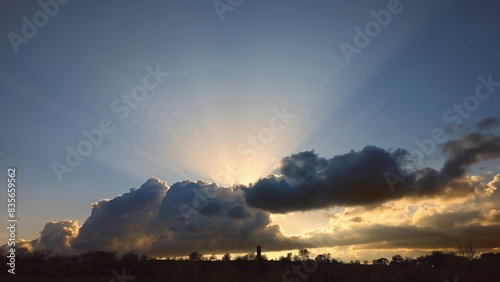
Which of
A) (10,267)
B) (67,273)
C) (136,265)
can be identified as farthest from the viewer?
(136,265)

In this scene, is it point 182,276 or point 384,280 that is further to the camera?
point 384,280

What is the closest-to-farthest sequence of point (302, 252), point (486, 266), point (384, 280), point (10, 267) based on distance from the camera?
1. point (486, 266)
2. point (384, 280)
3. point (10, 267)
4. point (302, 252)

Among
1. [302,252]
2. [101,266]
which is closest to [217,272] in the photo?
[101,266]

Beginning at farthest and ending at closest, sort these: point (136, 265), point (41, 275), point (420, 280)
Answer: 1. point (136, 265)
2. point (41, 275)
3. point (420, 280)

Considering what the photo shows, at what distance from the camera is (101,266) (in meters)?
53.1

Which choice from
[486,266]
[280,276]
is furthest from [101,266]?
[486,266]

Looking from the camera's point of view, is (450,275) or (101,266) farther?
(101,266)

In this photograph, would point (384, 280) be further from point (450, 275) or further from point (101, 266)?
point (101, 266)

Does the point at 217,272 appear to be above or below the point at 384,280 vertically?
above

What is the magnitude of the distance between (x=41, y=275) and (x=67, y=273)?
3348 mm

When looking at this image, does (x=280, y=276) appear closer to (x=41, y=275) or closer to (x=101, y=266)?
(x=41, y=275)

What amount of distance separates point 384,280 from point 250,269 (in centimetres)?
2316

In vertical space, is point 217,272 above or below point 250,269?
above

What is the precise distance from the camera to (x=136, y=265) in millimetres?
52656
